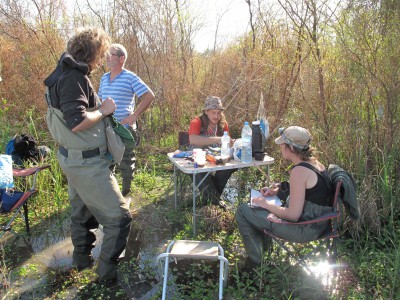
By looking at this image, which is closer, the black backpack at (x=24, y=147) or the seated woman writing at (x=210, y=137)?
the seated woman writing at (x=210, y=137)

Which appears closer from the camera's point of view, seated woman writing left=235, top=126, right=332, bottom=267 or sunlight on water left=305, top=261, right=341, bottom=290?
seated woman writing left=235, top=126, right=332, bottom=267

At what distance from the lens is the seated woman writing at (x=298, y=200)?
2.71 metres

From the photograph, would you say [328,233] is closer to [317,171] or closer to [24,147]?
[317,171]

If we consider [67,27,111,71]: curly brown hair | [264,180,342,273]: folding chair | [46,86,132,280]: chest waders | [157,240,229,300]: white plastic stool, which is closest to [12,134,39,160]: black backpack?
[46,86,132,280]: chest waders

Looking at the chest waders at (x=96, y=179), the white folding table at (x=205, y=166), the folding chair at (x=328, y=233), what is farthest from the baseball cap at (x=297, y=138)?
the chest waders at (x=96, y=179)

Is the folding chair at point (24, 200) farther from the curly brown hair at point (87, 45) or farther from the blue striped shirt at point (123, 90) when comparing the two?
the curly brown hair at point (87, 45)

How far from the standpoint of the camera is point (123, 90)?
4340mm

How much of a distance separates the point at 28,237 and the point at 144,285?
1.56m

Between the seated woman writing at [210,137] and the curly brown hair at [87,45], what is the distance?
70.2 inches

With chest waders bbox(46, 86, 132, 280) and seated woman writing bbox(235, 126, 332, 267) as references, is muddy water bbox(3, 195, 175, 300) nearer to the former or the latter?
chest waders bbox(46, 86, 132, 280)

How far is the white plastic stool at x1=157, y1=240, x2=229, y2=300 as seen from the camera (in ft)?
8.36

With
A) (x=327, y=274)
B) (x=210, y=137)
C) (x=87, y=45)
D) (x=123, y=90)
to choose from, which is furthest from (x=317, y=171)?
(x=123, y=90)

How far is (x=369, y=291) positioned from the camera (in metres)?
2.84

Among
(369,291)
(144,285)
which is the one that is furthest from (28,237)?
(369,291)
